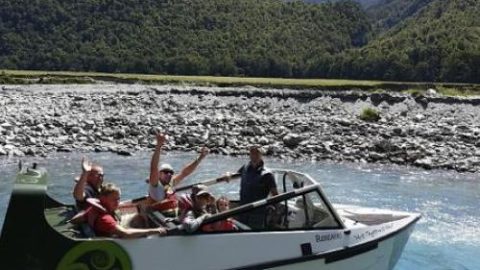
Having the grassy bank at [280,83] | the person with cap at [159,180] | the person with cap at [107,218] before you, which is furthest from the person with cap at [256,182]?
the grassy bank at [280,83]

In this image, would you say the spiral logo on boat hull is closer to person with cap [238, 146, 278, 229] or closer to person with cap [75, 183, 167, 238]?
person with cap [75, 183, 167, 238]

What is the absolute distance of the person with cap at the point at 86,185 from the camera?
28.3 feet

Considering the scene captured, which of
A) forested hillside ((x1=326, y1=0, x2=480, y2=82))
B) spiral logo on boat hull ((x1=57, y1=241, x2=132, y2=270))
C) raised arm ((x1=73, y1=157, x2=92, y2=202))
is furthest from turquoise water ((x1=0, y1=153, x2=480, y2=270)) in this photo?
forested hillside ((x1=326, y1=0, x2=480, y2=82))

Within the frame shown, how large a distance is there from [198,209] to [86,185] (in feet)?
4.93

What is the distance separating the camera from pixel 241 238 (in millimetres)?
8656

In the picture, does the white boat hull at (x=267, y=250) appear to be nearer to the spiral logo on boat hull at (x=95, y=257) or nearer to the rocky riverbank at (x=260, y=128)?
the spiral logo on boat hull at (x=95, y=257)

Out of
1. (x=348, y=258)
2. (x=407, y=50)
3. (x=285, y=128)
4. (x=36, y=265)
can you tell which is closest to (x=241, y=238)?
(x=348, y=258)

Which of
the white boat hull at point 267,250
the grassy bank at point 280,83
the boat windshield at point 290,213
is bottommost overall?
the grassy bank at point 280,83

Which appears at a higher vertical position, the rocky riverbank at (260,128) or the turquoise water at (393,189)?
the rocky riverbank at (260,128)

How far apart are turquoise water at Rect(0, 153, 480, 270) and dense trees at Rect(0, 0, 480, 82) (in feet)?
245

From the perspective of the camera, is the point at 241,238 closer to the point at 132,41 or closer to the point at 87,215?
the point at 87,215

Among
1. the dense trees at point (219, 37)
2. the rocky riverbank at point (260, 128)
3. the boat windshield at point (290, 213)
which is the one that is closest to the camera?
the boat windshield at point (290, 213)

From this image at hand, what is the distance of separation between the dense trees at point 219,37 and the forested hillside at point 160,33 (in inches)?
8.9

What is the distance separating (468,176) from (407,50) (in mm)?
82849
